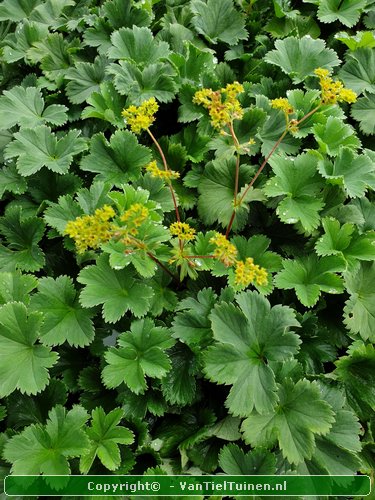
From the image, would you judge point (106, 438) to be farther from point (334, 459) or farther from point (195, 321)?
point (334, 459)

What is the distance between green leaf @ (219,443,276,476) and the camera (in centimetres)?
142

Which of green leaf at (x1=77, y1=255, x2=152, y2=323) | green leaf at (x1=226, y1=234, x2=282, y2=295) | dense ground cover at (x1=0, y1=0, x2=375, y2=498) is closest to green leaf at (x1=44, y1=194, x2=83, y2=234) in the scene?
dense ground cover at (x1=0, y1=0, x2=375, y2=498)

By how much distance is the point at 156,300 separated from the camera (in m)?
1.68

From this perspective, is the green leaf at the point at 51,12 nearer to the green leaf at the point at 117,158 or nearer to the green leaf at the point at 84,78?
the green leaf at the point at 84,78

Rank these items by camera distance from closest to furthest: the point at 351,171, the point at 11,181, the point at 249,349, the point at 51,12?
the point at 249,349, the point at 351,171, the point at 11,181, the point at 51,12

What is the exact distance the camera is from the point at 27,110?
2.13 meters

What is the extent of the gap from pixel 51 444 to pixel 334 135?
1.54m

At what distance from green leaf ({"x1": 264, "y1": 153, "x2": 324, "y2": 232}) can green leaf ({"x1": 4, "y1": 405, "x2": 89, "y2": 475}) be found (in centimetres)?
99

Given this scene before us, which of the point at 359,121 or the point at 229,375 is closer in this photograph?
the point at 229,375

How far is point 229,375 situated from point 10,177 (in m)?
1.23

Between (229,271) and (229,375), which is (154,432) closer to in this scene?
(229,375)

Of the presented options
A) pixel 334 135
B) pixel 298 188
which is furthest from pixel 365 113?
pixel 298 188

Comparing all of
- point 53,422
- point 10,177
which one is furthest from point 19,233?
point 53,422

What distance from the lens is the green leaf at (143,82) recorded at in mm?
2072
